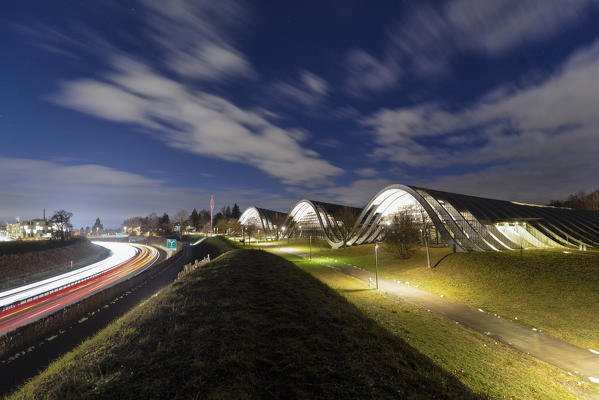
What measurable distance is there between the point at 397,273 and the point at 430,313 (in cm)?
1300

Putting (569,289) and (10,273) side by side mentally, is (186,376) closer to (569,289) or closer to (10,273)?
(569,289)

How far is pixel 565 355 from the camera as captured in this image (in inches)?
404

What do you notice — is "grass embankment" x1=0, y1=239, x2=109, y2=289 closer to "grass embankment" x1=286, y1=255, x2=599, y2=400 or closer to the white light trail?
the white light trail

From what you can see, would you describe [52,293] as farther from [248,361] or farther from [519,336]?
[519,336]

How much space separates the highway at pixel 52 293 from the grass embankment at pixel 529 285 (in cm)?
3259

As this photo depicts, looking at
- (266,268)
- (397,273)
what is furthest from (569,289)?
(266,268)

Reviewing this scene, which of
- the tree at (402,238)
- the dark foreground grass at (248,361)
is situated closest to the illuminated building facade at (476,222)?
the tree at (402,238)

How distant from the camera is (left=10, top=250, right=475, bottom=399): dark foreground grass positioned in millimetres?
5777

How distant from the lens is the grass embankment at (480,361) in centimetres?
774

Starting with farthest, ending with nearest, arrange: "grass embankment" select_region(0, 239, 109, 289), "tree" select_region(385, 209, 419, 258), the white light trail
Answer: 1. "grass embankment" select_region(0, 239, 109, 289)
2. "tree" select_region(385, 209, 419, 258)
3. the white light trail

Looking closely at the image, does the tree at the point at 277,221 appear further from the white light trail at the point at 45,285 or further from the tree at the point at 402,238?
the tree at the point at 402,238

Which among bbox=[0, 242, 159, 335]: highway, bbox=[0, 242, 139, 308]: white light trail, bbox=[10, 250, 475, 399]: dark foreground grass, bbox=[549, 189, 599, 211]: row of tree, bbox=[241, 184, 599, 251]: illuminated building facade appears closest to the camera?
bbox=[10, 250, 475, 399]: dark foreground grass

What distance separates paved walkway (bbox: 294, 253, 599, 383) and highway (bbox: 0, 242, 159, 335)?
29790 millimetres

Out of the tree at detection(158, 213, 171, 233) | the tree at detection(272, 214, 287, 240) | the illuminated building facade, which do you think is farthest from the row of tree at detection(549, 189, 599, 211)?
the tree at detection(158, 213, 171, 233)
